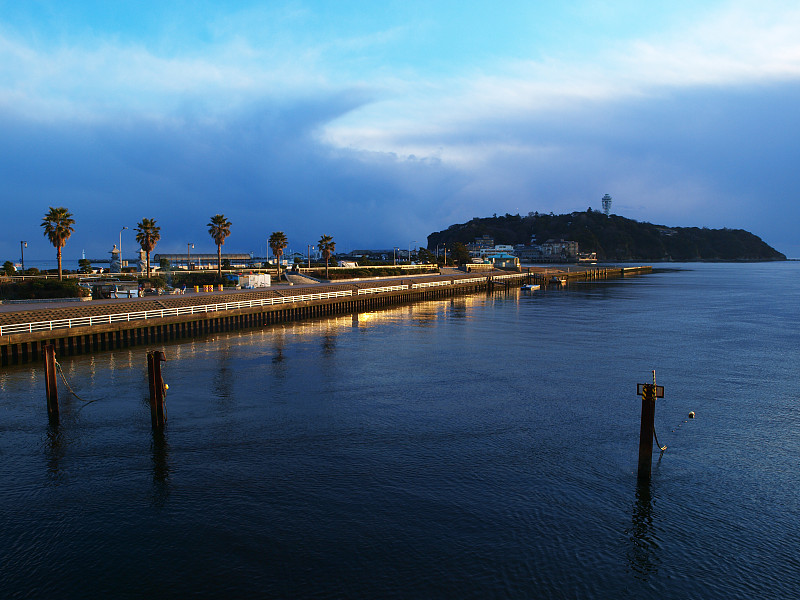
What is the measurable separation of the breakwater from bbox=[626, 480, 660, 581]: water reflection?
3364 centimetres

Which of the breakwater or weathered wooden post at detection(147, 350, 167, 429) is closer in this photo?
weathered wooden post at detection(147, 350, 167, 429)

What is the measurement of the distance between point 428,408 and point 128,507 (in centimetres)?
1348

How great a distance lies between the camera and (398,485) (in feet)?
57.3

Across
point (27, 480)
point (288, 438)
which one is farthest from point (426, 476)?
point (27, 480)

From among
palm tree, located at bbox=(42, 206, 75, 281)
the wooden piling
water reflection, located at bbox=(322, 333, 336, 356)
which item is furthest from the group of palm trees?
the wooden piling

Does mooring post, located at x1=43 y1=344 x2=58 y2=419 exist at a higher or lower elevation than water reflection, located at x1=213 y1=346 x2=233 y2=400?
higher

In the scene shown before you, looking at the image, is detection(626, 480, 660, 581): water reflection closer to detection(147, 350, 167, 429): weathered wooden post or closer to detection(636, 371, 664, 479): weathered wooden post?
detection(636, 371, 664, 479): weathered wooden post

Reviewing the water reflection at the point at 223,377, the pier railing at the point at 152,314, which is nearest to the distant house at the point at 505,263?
the pier railing at the point at 152,314

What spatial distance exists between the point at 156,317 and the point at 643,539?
41.4 meters

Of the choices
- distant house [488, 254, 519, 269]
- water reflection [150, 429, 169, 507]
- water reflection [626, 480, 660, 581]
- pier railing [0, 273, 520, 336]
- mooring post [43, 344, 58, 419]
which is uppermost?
distant house [488, 254, 519, 269]

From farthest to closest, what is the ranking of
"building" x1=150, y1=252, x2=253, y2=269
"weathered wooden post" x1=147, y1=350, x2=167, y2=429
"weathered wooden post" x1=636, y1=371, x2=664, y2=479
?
"building" x1=150, y1=252, x2=253, y2=269 → "weathered wooden post" x1=147, y1=350, x2=167, y2=429 → "weathered wooden post" x1=636, y1=371, x2=664, y2=479

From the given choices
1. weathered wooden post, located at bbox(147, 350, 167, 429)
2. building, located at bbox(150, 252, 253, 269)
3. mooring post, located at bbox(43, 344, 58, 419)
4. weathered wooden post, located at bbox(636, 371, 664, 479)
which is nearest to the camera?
weathered wooden post, located at bbox(636, 371, 664, 479)

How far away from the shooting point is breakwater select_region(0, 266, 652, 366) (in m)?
37.4

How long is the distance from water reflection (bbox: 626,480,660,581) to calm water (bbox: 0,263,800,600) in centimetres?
5
